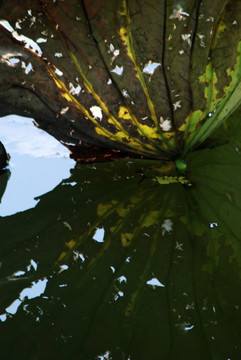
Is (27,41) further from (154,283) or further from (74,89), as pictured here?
(154,283)

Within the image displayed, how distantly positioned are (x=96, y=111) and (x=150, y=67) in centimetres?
11

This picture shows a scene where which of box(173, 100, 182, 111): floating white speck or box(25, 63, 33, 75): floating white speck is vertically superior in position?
box(25, 63, 33, 75): floating white speck

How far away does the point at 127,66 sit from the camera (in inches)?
23.4

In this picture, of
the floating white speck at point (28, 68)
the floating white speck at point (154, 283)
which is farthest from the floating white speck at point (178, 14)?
the floating white speck at point (154, 283)

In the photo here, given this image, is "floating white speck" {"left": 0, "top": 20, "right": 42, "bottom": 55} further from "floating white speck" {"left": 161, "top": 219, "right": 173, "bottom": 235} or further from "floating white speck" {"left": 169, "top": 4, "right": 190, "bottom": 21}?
"floating white speck" {"left": 161, "top": 219, "right": 173, "bottom": 235}

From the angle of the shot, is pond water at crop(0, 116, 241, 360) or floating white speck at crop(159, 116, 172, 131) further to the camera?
floating white speck at crop(159, 116, 172, 131)

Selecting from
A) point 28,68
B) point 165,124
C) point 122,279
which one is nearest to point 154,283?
point 122,279

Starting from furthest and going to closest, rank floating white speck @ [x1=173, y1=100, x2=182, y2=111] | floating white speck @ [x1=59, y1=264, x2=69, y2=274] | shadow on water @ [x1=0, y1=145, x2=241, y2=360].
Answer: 1. floating white speck @ [x1=173, y1=100, x2=182, y2=111]
2. floating white speck @ [x1=59, y1=264, x2=69, y2=274]
3. shadow on water @ [x1=0, y1=145, x2=241, y2=360]

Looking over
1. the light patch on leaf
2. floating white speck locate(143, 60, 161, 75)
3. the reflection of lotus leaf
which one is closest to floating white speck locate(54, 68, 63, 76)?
the reflection of lotus leaf

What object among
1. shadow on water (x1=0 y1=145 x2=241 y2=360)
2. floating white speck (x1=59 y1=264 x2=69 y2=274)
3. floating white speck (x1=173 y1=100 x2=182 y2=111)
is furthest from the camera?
floating white speck (x1=173 y1=100 x2=182 y2=111)

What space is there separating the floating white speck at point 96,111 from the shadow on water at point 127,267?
113 millimetres

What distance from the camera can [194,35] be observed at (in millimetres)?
570

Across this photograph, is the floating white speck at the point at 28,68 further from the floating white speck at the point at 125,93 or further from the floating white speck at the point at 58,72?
the floating white speck at the point at 125,93

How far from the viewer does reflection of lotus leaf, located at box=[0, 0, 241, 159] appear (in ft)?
1.85
